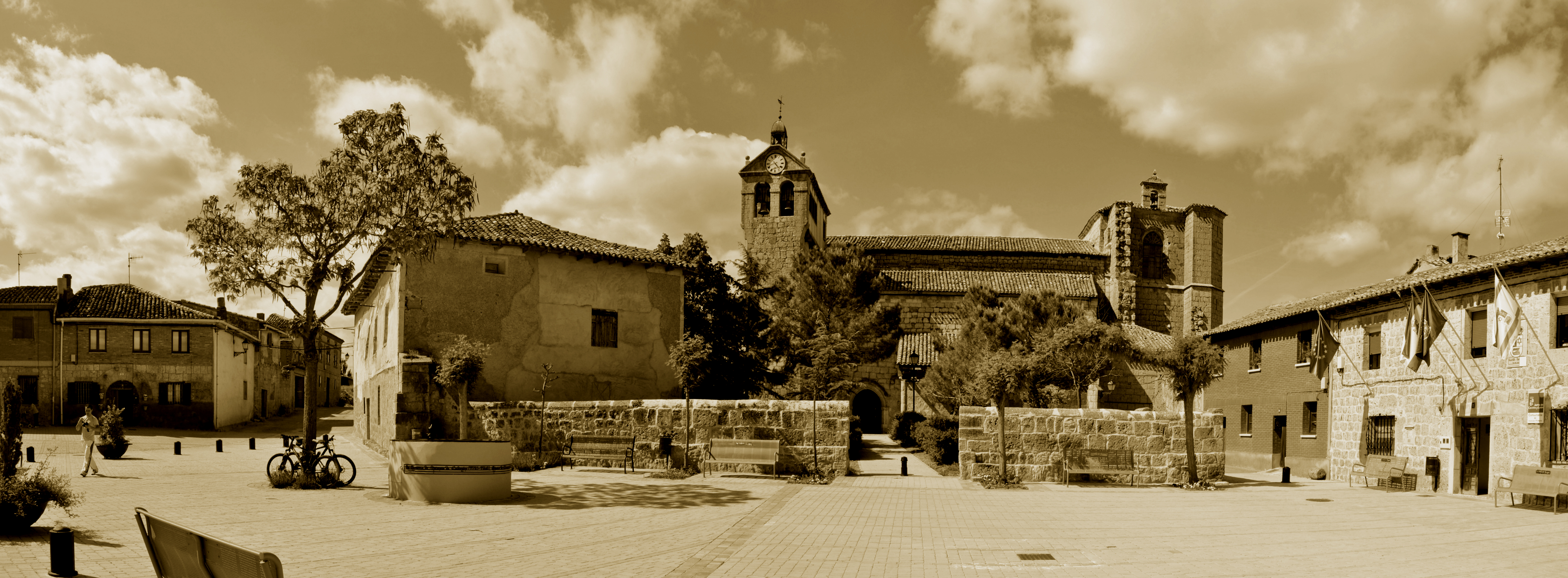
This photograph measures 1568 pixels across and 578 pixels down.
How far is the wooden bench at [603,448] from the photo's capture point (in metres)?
19.2

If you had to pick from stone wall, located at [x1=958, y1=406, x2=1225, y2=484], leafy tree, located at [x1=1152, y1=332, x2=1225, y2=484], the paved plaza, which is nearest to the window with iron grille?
the paved plaza

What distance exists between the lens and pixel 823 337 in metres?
29.2

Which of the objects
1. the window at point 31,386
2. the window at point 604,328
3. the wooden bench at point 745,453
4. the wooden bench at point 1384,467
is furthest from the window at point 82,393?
the wooden bench at point 1384,467

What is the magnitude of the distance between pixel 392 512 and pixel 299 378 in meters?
57.9

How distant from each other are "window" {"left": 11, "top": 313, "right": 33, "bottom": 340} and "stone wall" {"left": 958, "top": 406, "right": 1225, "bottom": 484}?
3959 centimetres

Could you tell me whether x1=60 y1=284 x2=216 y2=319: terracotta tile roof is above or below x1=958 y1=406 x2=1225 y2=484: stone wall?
above

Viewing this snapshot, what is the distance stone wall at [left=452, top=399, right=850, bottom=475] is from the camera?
18281 mm

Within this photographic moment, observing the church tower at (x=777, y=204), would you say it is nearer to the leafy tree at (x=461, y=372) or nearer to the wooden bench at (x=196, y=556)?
the leafy tree at (x=461, y=372)

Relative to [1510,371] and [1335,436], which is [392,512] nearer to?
[1510,371]

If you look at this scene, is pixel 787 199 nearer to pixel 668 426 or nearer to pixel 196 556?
pixel 668 426

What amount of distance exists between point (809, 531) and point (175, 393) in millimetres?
38353

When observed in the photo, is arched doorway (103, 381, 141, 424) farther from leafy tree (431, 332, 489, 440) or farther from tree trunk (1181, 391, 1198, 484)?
tree trunk (1181, 391, 1198, 484)

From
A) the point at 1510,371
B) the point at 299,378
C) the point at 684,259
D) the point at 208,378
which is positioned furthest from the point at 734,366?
the point at 299,378

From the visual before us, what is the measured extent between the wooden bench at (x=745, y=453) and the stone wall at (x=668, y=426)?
110 millimetres
